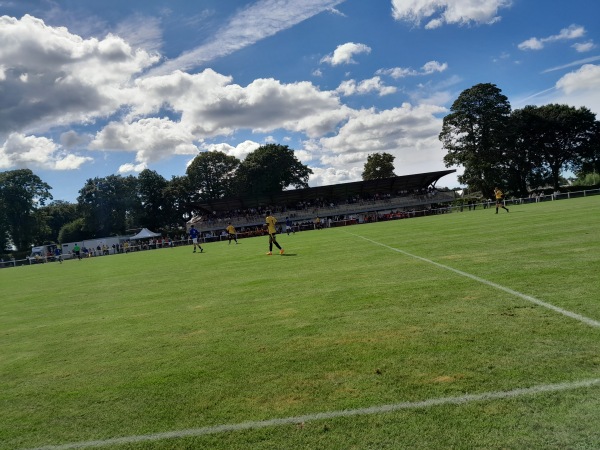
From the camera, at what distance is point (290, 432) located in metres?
3.02

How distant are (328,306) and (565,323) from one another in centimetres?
334

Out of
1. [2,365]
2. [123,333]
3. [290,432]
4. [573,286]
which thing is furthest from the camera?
[123,333]

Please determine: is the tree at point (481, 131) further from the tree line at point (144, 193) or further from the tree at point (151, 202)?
the tree at point (151, 202)

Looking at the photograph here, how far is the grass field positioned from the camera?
2.96 metres

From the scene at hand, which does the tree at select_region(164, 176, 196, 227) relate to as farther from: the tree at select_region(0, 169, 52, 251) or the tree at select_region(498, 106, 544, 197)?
the tree at select_region(498, 106, 544, 197)

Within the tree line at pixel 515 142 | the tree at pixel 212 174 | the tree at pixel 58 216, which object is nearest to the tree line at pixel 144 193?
the tree at pixel 212 174

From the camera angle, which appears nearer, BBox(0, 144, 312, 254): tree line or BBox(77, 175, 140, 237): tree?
BBox(0, 144, 312, 254): tree line

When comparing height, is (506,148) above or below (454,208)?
above

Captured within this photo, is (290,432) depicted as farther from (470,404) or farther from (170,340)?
(170,340)

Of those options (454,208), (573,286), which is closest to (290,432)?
(573,286)

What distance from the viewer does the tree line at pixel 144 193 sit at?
80562 millimetres

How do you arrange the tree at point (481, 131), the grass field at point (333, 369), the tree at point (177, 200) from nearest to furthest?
the grass field at point (333, 369) → the tree at point (481, 131) → the tree at point (177, 200)

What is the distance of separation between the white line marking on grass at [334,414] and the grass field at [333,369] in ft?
0.05

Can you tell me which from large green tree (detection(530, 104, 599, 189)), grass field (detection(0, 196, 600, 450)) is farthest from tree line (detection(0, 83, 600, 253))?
grass field (detection(0, 196, 600, 450))
